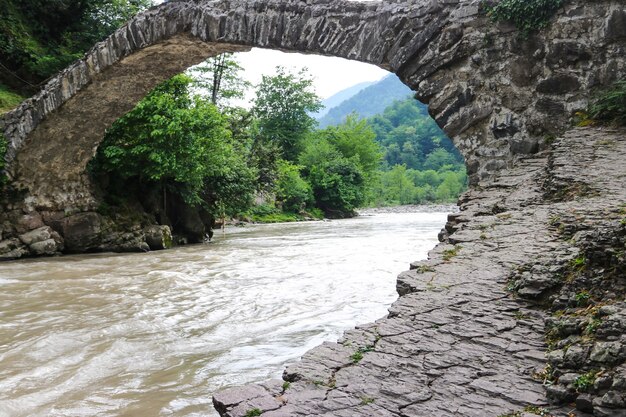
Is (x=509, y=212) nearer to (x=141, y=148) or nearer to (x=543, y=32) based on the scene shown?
(x=543, y=32)

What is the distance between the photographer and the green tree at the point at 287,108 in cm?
3488

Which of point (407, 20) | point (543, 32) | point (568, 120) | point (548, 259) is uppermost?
point (407, 20)

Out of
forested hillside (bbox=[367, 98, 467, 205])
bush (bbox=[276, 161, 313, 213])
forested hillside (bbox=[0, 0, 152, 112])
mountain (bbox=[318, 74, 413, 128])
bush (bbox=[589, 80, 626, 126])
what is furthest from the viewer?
mountain (bbox=[318, 74, 413, 128])

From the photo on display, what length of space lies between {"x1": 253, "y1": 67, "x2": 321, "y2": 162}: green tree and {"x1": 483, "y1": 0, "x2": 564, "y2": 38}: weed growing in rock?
3011cm

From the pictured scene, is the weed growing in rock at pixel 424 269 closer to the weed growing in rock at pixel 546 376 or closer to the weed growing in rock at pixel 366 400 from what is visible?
the weed growing in rock at pixel 546 376

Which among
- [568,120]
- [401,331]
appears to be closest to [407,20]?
[568,120]

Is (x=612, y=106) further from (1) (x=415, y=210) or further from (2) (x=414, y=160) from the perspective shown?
(2) (x=414, y=160)

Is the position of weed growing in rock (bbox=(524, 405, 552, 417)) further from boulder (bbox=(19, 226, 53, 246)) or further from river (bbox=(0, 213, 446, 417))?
boulder (bbox=(19, 226, 53, 246))

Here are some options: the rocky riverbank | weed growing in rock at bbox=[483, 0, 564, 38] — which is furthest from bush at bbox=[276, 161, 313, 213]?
the rocky riverbank

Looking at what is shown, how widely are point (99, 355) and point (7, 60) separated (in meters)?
10.5

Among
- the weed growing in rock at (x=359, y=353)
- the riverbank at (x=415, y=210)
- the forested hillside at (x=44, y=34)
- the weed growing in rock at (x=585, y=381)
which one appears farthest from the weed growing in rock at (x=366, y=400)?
the riverbank at (x=415, y=210)

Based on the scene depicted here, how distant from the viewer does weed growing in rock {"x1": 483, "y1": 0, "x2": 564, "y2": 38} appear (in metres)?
4.64

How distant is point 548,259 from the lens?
88.0 inches

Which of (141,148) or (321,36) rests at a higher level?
(321,36)
